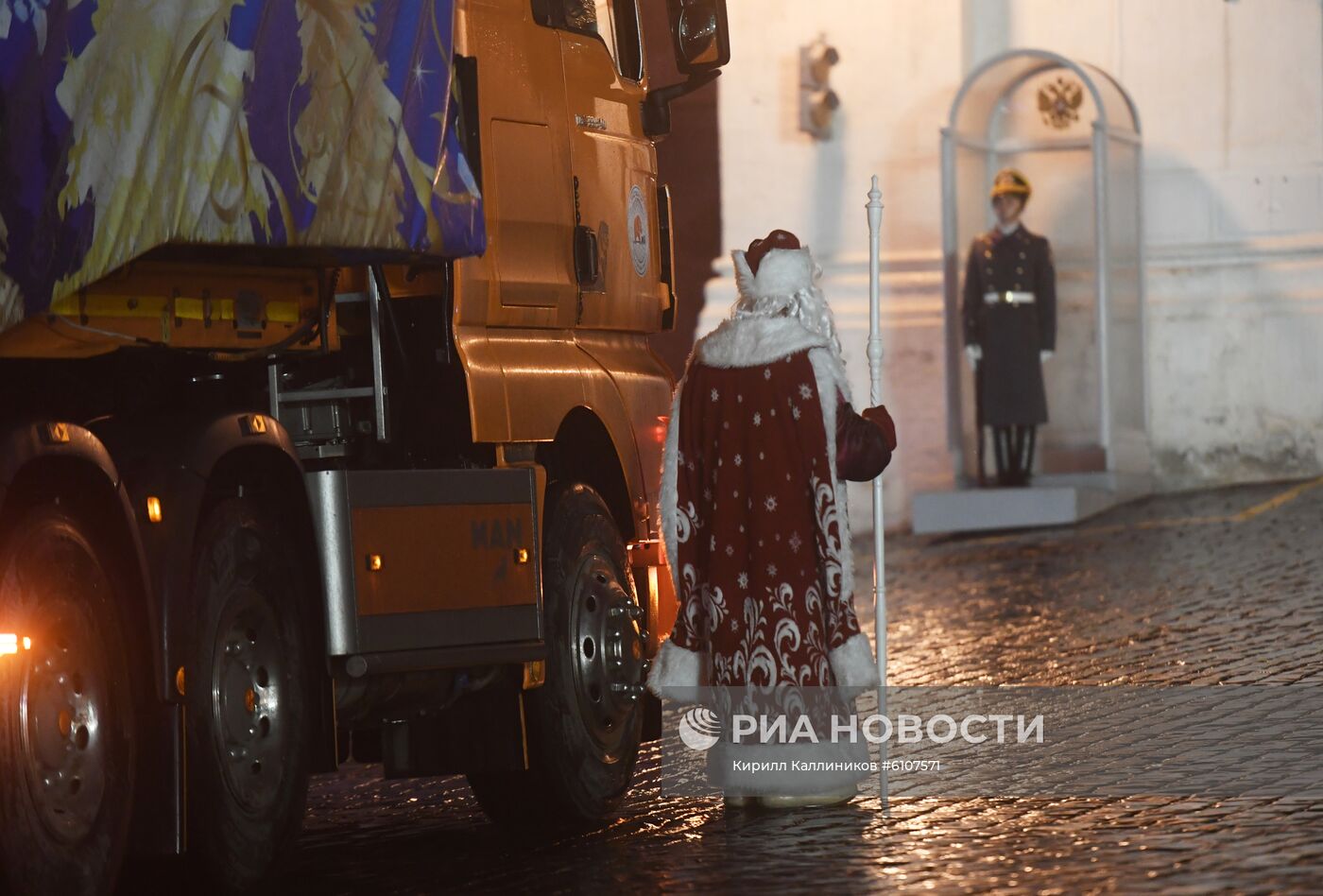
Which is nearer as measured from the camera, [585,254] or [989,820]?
[989,820]

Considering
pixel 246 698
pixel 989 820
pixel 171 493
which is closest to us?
pixel 171 493

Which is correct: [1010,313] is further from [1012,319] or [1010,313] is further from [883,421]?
[883,421]

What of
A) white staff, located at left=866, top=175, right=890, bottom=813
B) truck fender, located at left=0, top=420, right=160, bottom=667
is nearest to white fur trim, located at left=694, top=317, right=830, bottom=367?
white staff, located at left=866, top=175, right=890, bottom=813

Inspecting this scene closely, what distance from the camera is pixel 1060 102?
17906 mm

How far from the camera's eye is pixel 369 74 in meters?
6.79

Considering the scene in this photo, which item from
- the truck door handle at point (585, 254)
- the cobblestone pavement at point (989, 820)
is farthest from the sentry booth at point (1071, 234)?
the truck door handle at point (585, 254)

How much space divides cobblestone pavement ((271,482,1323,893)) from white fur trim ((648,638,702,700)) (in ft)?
1.26

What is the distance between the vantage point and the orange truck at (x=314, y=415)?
223 inches

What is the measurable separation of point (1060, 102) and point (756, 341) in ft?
34.9

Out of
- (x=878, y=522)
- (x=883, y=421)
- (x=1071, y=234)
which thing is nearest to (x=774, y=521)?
(x=878, y=522)

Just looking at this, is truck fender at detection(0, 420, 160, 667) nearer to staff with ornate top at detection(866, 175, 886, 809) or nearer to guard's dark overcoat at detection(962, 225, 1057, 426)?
staff with ornate top at detection(866, 175, 886, 809)

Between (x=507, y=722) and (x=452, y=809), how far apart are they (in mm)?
1166

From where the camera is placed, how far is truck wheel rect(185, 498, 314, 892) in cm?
623

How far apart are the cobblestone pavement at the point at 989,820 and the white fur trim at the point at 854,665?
1.26 feet
